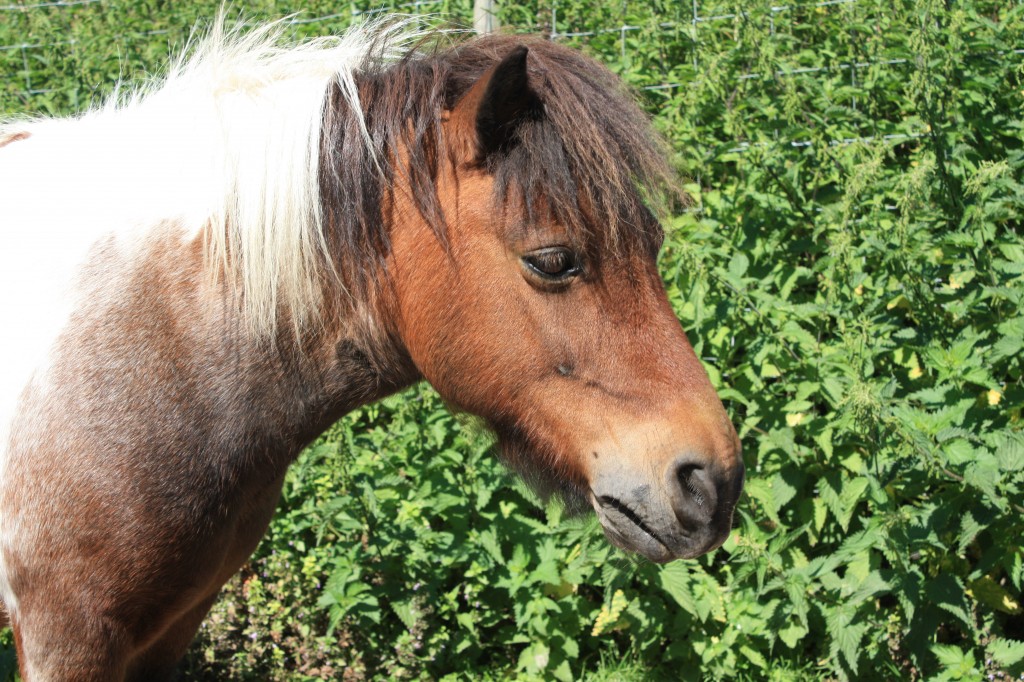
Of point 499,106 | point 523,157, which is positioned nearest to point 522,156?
point 523,157

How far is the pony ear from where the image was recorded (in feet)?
6.65

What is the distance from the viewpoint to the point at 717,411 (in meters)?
2.10

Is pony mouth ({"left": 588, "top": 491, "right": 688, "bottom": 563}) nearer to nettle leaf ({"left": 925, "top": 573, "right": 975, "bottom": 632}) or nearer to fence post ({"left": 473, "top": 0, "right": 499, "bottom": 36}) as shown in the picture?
nettle leaf ({"left": 925, "top": 573, "right": 975, "bottom": 632})

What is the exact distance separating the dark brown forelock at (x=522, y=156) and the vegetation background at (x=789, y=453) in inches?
36.7

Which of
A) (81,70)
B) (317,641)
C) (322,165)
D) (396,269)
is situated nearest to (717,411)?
(396,269)

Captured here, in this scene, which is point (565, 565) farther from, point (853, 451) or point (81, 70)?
point (81, 70)

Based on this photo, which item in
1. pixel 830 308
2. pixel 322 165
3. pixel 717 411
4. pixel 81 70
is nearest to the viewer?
pixel 717 411

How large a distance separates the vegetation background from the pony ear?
3.62 ft

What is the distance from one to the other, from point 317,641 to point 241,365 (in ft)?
7.25

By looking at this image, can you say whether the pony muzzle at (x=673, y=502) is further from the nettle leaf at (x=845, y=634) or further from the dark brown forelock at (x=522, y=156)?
the nettle leaf at (x=845, y=634)

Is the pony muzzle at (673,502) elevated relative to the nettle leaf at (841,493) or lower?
elevated

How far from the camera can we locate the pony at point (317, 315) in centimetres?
211

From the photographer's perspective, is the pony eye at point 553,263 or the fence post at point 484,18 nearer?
the pony eye at point 553,263

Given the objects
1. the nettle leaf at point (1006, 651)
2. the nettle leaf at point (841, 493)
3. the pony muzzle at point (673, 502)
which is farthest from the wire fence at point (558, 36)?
the nettle leaf at point (1006, 651)
